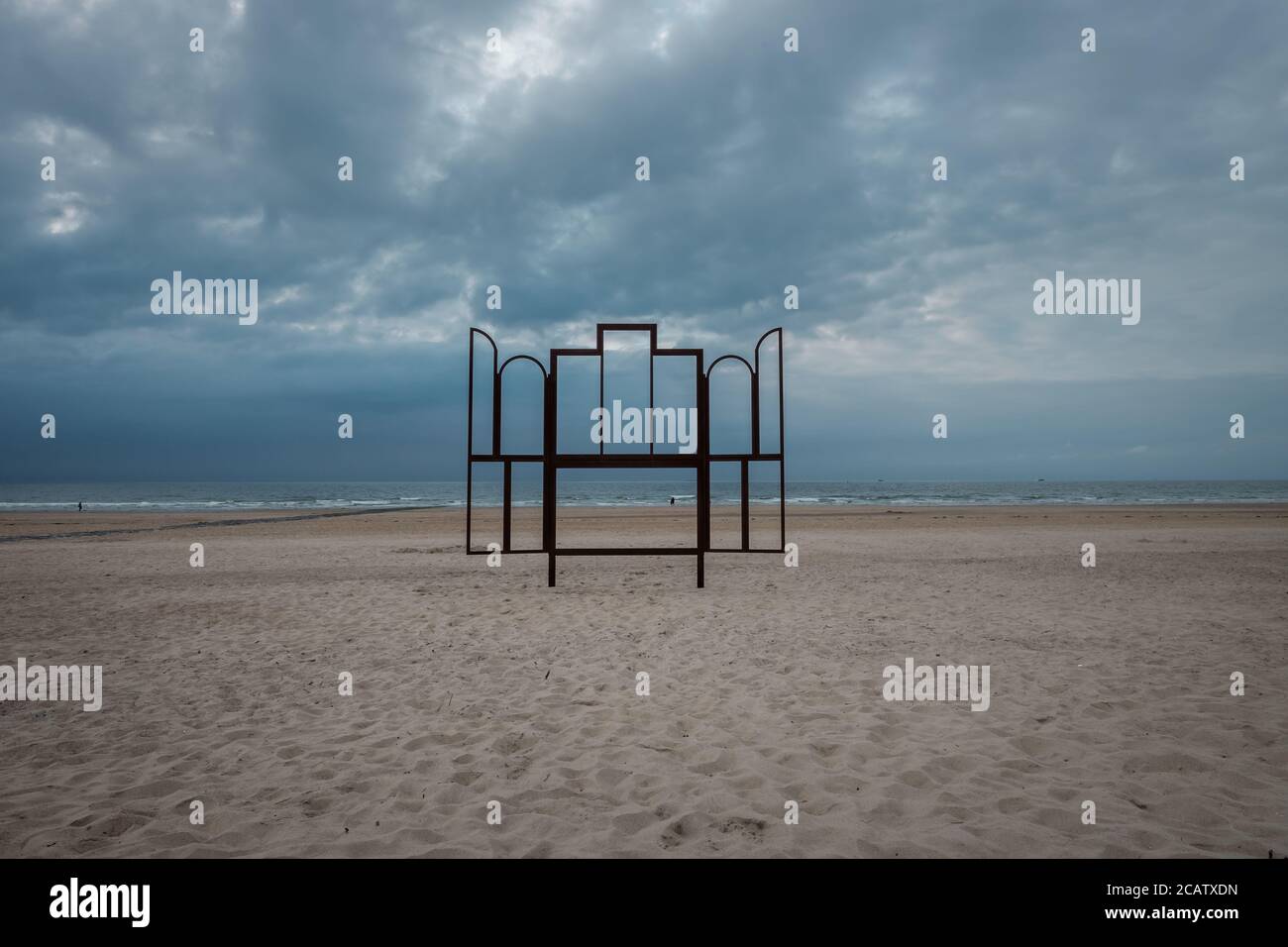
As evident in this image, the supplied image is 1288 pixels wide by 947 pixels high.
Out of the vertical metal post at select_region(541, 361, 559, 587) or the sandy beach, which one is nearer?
the sandy beach

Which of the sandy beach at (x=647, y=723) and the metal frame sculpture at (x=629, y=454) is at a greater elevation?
the metal frame sculpture at (x=629, y=454)

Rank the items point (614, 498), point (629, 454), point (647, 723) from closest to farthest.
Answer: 1. point (647, 723)
2. point (629, 454)
3. point (614, 498)

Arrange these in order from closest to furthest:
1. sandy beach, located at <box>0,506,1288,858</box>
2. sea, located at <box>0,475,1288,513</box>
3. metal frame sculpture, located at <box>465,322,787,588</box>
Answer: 1. sandy beach, located at <box>0,506,1288,858</box>
2. metal frame sculpture, located at <box>465,322,787,588</box>
3. sea, located at <box>0,475,1288,513</box>

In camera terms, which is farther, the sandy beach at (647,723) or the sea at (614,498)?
the sea at (614,498)

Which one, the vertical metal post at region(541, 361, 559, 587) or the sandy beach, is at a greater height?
the vertical metal post at region(541, 361, 559, 587)

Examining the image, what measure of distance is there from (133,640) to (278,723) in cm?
376

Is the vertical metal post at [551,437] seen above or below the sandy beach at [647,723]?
above

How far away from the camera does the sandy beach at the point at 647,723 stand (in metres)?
3.18

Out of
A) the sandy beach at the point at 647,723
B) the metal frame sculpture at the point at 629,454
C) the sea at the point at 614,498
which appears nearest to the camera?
the sandy beach at the point at 647,723

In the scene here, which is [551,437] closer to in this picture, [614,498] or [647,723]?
[647,723]

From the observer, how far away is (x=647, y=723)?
4594 millimetres

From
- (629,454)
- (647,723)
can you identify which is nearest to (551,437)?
(629,454)

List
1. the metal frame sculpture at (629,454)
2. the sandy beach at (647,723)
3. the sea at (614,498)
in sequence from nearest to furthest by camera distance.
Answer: the sandy beach at (647,723), the metal frame sculpture at (629,454), the sea at (614,498)

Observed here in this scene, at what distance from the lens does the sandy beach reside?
3182 mm
